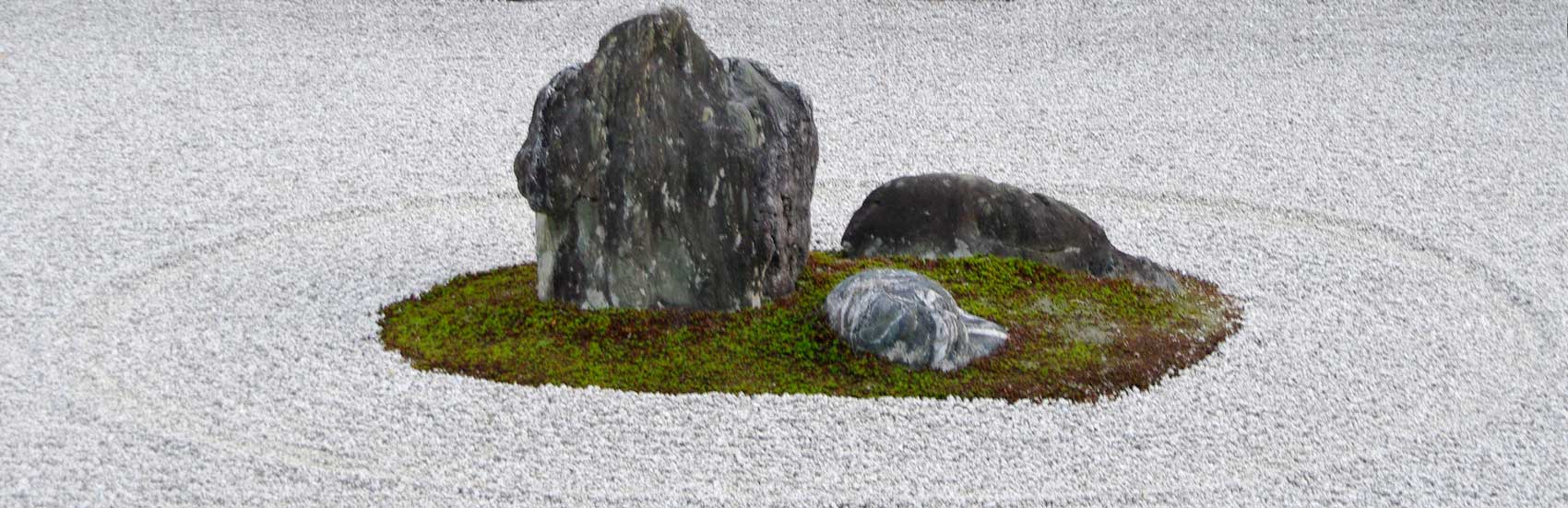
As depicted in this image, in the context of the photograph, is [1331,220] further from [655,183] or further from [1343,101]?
[655,183]

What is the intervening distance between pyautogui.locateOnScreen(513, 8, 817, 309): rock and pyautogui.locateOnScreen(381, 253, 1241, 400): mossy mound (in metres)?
0.21

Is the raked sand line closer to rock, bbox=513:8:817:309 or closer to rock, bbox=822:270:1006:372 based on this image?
rock, bbox=822:270:1006:372

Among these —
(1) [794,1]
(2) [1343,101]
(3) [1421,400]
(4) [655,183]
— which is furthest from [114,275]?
(2) [1343,101]

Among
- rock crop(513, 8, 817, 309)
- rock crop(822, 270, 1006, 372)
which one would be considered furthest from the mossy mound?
rock crop(513, 8, 817, 309)

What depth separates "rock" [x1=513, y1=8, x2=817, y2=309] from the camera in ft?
30.4

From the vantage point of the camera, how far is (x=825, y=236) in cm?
1162

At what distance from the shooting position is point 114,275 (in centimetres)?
1058

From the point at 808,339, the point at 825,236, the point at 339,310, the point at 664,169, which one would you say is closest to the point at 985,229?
the point at 825,236

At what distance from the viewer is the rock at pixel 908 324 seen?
29.2ft

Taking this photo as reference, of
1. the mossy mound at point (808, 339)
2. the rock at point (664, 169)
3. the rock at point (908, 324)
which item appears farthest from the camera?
the rock at point (664, 169)

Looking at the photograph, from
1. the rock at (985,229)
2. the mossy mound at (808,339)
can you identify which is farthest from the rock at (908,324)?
the rock at (985,229)

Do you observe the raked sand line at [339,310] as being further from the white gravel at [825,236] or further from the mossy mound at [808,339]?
the mossy mound at [808,339]

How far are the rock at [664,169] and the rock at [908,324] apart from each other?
64 cm

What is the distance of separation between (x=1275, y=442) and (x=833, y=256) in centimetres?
340
